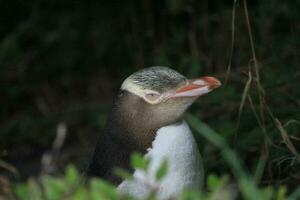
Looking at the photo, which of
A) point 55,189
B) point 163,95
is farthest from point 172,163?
point 55,189

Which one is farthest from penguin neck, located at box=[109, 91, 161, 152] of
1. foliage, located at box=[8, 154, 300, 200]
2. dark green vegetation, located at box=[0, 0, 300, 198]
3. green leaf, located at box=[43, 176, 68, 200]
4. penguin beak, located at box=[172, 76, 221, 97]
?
dark green vegetation, located at box=[0, 0, 300, 198]

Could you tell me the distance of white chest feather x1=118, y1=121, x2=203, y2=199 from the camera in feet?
11.1

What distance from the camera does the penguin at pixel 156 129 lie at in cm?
344

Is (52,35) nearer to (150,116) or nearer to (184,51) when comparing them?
(184,51)

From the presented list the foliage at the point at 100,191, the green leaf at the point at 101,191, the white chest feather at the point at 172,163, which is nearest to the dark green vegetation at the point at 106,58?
the white chest feather at the point at 172,163

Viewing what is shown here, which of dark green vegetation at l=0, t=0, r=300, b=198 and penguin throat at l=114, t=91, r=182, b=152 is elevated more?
penguin throat at l=114, t=91, r=182, b=152

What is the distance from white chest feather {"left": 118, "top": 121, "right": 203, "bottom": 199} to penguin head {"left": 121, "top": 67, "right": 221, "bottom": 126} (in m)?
0.06

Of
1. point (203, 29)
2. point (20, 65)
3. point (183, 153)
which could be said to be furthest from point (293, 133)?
point (20, 65)

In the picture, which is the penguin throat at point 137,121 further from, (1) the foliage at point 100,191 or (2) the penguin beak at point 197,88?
(1) the foliage at point 100,191

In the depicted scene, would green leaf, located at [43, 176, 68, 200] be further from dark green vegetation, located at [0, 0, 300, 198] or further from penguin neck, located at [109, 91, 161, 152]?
dark green vegetation, located at [0, 0, 300, 198]

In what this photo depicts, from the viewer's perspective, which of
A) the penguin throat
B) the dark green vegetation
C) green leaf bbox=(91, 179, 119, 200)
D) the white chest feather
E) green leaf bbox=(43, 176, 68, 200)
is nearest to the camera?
green leaf bbox=(91, 179, 119, 200)

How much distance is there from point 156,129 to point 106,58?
11.4ft

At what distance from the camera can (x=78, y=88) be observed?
7164 millimetres

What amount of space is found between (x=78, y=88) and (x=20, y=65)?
69 cm
